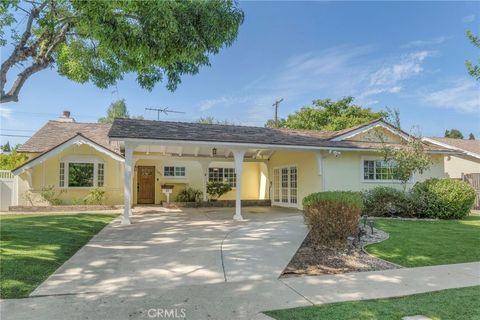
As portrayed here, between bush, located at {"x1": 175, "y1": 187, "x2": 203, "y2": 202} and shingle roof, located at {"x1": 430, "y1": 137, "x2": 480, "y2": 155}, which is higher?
shingle roof, located at {"x1": 430, "y1": 137, "x2": 480, "y2": 155}

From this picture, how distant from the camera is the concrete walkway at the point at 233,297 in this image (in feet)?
14.3

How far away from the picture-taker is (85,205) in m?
17.5

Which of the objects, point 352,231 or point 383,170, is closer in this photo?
point 352,231

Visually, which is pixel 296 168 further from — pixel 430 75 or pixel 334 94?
pixel 334 94

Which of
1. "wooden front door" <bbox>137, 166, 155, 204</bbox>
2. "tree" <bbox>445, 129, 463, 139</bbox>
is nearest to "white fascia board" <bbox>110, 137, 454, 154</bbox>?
"wooden front door" <bbox>137, 166, 155, 204</bbox>

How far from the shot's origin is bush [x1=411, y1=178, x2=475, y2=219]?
45.0ft

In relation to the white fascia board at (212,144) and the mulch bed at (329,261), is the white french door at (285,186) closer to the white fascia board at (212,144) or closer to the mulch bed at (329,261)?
the white fascia board at (212,144)

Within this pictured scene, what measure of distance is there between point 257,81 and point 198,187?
998cm

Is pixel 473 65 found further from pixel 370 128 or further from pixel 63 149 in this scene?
pixel 63 149

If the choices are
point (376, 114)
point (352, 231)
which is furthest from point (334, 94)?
point (352, 231)

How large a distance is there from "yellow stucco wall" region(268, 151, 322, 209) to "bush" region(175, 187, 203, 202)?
553 cm

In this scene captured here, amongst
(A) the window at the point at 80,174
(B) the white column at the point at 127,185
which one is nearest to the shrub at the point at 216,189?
(A) the window at the point at 80,174

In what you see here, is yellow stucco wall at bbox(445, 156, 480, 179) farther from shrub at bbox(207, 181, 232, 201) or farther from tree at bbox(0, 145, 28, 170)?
tree at bbox(0, 145, 28, 170)

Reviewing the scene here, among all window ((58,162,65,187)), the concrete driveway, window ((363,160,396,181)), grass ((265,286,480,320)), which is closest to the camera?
grass ((265,286,480,320))
